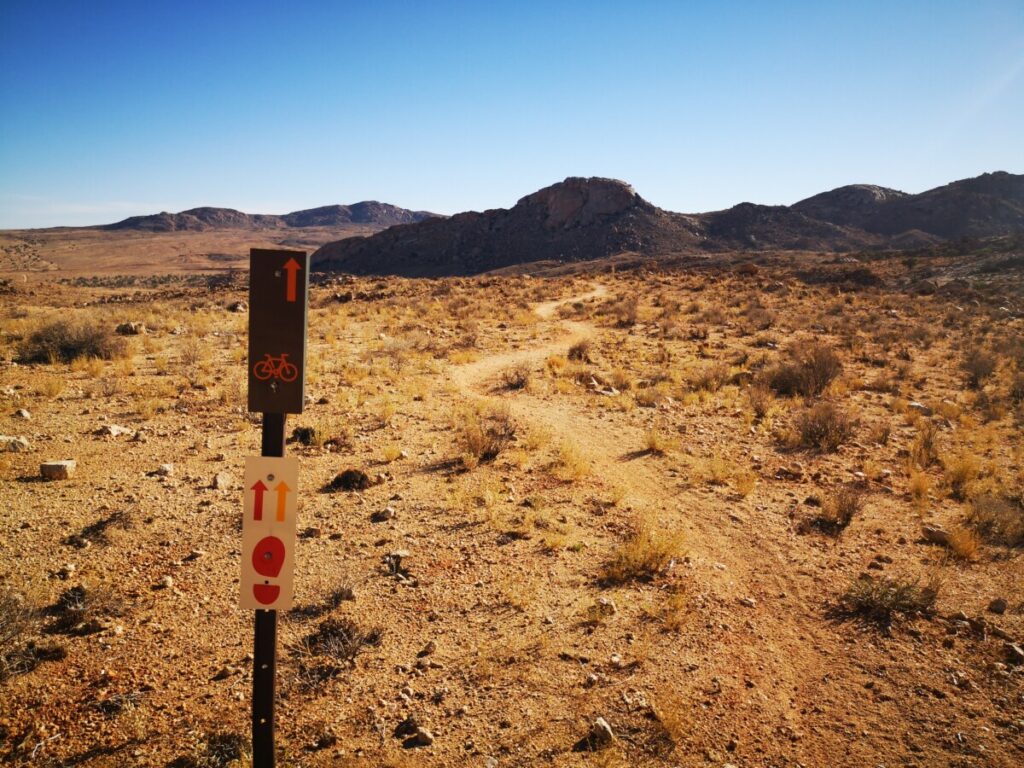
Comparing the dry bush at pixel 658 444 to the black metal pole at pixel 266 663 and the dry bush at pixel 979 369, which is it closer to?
the black metal pole at pixel 266 663

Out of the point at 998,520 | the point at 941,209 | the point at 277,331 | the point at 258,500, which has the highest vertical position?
the point at 941,209

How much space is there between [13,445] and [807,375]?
576 inches

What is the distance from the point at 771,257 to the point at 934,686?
184 feet

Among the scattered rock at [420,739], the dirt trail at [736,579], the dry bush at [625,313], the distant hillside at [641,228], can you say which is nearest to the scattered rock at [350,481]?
the dirt trail at [736,579]

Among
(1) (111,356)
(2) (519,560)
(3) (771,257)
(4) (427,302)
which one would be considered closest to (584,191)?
(3) (771,257)

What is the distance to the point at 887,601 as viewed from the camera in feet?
16.9

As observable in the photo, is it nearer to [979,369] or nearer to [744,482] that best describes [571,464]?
[744,482]

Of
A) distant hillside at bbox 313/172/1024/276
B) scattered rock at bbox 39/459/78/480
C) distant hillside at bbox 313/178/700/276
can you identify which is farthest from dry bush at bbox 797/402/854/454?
distant hillside at bbox 313/178/700/276

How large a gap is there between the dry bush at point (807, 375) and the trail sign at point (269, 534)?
40.6ft

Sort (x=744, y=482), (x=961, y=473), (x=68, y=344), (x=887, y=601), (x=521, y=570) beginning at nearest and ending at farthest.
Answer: (x=887, y=601)
(x=521, y=570)
(x=744, y=482)
(x=961, y=473)
(x=68, y=344)

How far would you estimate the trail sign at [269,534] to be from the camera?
2688 millimetres

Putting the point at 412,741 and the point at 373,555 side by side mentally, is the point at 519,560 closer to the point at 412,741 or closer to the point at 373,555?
the point at 373,555

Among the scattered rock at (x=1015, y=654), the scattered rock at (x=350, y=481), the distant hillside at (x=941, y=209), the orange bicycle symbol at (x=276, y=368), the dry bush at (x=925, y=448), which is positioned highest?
the distant hillside at (x=941, y=209)

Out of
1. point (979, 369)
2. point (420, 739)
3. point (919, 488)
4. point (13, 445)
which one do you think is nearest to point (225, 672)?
point (420, 739)
